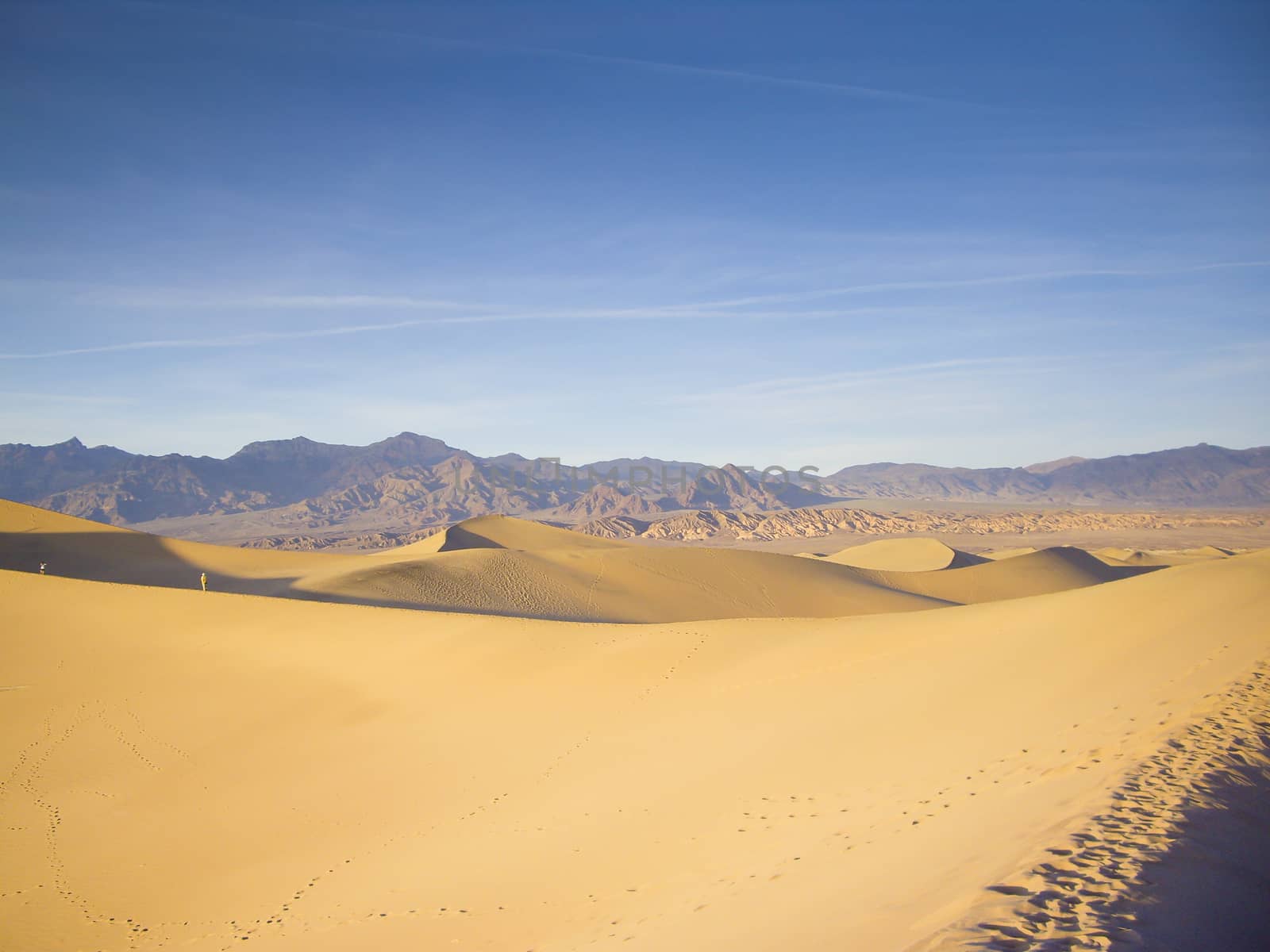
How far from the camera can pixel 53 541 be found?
33.2 m

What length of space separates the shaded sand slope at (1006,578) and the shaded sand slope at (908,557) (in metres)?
4.06

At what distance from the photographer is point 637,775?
1021 centimetres

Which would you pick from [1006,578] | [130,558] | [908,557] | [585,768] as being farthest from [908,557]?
[585,768]

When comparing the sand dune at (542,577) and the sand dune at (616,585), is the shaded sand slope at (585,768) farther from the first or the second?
the sand dune at (542,577)

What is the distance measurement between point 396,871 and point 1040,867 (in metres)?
6.39

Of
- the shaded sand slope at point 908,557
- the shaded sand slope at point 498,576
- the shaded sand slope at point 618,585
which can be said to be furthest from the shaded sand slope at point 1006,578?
the shaded sand slope at point 908,557

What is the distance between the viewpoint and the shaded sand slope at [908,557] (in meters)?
52.1

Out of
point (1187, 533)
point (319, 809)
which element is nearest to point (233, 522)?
point (1187, 533)

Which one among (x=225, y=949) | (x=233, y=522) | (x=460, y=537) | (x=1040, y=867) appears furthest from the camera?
(x=233, y=522)

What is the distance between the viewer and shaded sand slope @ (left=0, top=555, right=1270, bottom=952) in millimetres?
6480

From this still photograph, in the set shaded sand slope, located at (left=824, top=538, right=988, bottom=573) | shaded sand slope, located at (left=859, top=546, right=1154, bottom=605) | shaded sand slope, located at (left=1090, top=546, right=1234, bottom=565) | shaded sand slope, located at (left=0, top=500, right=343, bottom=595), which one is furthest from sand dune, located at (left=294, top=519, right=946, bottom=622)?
shaded sand slope, located at (left=1090, top=546, right=1234, bottom=565)

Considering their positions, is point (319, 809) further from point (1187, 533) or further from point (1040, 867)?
point (1187, 533)

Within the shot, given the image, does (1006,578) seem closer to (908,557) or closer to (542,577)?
(908,557)

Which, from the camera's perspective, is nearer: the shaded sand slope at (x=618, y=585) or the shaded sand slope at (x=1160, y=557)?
the shaded sand slope at (x=618, y=585)
